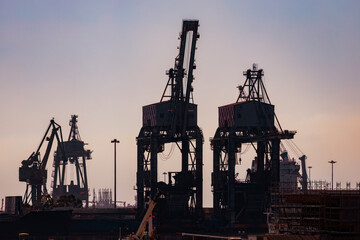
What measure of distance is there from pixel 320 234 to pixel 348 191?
24.5 ft

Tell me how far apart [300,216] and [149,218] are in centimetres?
2397

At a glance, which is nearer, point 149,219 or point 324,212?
point 324,212

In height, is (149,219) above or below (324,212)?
below

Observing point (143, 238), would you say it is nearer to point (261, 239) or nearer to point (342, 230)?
point (261, 239)

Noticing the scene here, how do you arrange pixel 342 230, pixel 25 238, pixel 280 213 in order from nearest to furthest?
pixel 342 230
pixel 280 213
pixel 25 238

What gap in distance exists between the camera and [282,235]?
14812cm

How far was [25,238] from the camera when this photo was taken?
19800cm

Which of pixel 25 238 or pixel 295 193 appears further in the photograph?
pixel 25 238

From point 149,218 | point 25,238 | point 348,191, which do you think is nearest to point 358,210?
point 348,191

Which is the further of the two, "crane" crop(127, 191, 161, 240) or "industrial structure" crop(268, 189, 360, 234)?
"crane" crop(127, 191, 161, 240)

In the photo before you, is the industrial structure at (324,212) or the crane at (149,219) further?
the crane at (149,219)

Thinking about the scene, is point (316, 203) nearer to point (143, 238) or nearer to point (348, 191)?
point (348, 191)

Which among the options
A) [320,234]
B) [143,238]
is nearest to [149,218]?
[143,238]

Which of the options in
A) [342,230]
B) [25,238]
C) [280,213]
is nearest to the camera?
[342,230]
